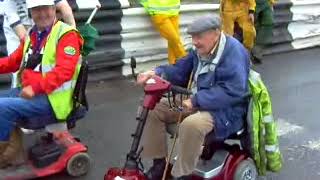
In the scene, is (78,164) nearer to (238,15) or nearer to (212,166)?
(212,166)

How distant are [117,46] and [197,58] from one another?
140 inches

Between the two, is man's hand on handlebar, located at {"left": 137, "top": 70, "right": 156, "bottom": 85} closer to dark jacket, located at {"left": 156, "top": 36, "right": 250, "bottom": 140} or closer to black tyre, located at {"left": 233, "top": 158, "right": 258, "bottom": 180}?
dark jacket, located at {"left": 156, "top": 36, "right": 250, "bottom": 140}

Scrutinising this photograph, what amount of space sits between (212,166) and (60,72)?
4.40 feet

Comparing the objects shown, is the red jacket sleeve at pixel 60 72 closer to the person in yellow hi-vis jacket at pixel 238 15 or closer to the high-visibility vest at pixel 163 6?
the high-visibility vest at pixel 163 6

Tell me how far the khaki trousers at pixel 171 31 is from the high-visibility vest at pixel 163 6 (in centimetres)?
6

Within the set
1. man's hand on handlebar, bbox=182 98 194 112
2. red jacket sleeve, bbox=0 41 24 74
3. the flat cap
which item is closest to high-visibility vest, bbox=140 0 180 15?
red jacket sleeve, bbox=0 41 24 74

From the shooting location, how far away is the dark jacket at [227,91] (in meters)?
4.21

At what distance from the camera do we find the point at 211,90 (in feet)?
13.8

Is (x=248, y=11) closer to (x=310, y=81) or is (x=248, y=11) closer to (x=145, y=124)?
(x=310, y=81)

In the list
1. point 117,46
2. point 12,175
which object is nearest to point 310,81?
point 117,46

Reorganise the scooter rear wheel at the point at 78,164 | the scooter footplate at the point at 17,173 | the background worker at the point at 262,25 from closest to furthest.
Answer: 1. the scooter footplate at the point at 17,173
2. the scooter rear wheel at the point at 78,164
3. the background worker at the point at 262,25

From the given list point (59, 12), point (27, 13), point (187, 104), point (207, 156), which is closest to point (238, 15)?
point (59, 12)

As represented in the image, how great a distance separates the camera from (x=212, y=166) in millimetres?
4434

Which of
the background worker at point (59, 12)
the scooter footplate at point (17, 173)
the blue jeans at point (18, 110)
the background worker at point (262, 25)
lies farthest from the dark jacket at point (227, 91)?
the background worker at point (262, 25)
